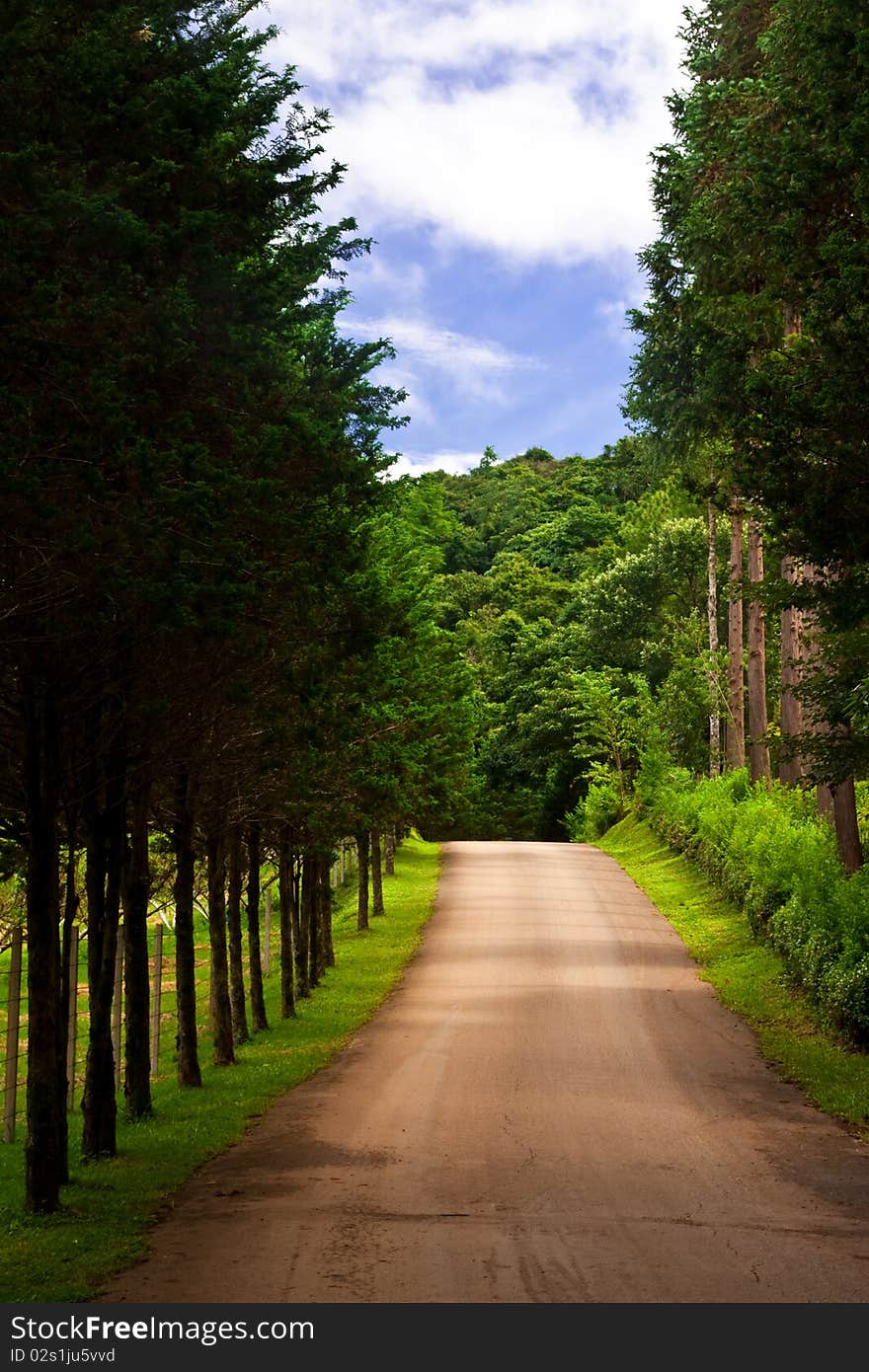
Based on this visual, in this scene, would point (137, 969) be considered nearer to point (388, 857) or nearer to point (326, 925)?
point (326, 925)

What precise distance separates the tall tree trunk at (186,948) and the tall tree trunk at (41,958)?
5.26m

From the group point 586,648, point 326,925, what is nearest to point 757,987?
point 326,925

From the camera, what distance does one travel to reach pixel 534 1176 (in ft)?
37.1

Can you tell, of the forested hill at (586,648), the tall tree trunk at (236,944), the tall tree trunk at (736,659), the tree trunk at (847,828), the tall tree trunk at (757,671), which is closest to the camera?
the tall tree trunk at (236,944)

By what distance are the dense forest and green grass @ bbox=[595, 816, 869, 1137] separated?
2.25 ft

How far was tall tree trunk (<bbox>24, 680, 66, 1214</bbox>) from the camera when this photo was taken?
1002cm

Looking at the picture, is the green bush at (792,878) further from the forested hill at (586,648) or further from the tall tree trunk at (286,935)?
the tall tree trunk at (286,935)

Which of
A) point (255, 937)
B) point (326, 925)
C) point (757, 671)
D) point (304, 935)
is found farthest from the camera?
point (757, 671)

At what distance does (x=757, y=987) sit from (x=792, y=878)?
2735 millimetres

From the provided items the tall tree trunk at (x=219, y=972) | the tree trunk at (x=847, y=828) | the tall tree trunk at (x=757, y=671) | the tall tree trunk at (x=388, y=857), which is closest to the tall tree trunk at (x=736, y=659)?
the tall tree trunk at (x=757, y=671)

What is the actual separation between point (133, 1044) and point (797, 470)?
8512 mm

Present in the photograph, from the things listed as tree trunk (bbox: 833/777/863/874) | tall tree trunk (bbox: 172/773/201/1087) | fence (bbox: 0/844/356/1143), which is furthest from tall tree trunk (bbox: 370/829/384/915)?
tall tree trunk (bbox: 172/773/201/1087)

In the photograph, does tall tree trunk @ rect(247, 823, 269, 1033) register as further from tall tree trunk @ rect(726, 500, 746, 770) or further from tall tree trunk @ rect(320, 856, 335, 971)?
tall tree trunk @ rect(726, 500, 746, 770)

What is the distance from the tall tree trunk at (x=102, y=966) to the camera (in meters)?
12.1
